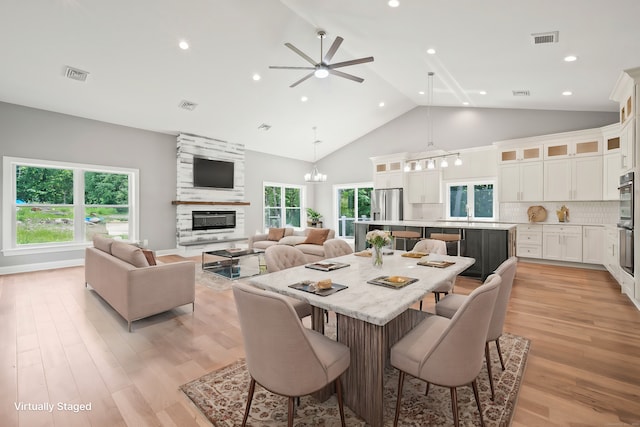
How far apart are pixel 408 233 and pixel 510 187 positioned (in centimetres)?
300

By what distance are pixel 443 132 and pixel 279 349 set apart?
7725 mm

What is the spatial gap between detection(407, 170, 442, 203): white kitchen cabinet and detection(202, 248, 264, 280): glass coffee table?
4.50m

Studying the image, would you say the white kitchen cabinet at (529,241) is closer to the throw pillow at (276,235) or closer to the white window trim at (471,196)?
the white window trim at (471,196)

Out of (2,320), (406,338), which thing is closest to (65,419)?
(406,338)

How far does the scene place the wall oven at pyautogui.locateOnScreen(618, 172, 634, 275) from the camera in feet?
12.0

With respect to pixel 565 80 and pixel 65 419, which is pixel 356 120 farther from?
pixel 65 419

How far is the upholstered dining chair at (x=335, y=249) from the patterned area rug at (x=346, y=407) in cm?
144

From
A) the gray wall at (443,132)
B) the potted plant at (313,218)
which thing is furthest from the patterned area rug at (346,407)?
the potted plant at (313,218)

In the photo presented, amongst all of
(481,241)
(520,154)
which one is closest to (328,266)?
(481,241)

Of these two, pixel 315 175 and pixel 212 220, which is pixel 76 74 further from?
pixel 315 175

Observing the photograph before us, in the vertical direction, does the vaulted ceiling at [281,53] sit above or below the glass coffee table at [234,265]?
above

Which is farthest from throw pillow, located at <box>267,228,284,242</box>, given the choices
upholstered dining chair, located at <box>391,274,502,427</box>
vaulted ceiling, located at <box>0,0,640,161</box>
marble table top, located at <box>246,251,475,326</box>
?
upholstered dining chair, located at <box>391,274,502,427</box>

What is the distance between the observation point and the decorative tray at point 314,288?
179cm

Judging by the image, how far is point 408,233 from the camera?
17.3 feet
